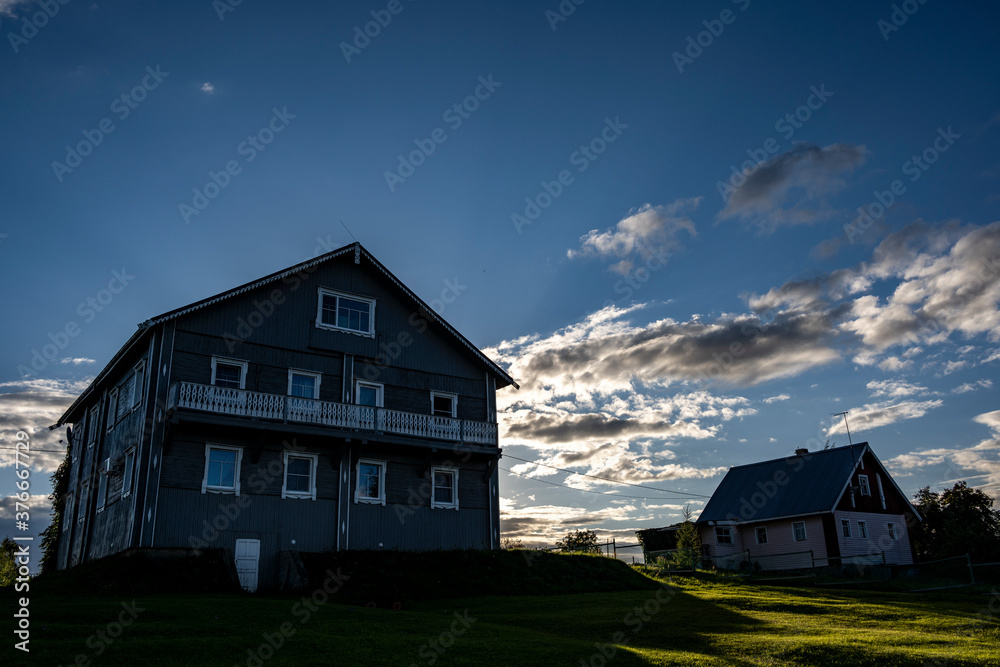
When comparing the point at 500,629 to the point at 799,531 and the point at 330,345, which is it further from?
the point at 799,531

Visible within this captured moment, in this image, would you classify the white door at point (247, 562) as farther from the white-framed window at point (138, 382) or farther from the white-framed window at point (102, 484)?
the white-framed window at point (102, 484)

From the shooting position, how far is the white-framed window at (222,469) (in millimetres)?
25516

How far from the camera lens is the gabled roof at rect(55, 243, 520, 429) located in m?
26.4

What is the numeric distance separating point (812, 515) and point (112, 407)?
36091 millimetres

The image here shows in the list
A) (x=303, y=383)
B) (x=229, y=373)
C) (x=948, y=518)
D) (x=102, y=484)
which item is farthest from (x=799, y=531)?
(x=102, y=484)

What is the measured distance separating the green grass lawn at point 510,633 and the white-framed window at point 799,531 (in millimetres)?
21146

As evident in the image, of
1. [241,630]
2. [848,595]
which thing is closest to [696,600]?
[848,595]

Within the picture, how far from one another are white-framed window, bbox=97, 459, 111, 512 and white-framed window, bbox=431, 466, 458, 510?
12.1 meters

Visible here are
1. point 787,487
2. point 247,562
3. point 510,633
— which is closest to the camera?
point 510,633

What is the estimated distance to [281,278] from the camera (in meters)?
28.8

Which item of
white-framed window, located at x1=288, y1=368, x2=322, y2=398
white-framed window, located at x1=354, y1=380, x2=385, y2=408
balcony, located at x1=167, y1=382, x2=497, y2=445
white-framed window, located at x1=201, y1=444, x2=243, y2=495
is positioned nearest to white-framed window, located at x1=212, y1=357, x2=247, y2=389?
balcony, located at x1=167, y1=382, x2=497, y2=445

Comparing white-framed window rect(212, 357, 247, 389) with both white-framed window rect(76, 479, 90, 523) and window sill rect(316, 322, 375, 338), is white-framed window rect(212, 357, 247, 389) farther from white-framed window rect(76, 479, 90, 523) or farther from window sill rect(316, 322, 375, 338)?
white-framed window rect(76, 479, 90, 523)

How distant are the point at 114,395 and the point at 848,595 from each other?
93.8 ft

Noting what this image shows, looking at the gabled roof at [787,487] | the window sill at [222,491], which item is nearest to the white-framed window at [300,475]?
the window sill at [222,491]
